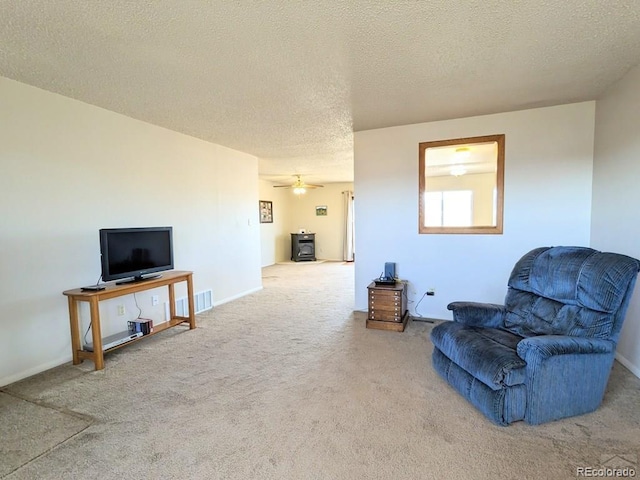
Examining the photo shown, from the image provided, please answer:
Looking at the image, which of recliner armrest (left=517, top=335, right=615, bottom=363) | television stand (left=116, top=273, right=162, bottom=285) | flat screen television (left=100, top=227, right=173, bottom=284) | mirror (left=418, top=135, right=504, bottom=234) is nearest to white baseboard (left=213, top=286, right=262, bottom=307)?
flat screen television (left=100, top=227, right=173, bottom=284)

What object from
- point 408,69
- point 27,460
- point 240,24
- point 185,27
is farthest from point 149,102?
point 27,460

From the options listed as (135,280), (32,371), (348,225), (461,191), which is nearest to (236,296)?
(135,280)

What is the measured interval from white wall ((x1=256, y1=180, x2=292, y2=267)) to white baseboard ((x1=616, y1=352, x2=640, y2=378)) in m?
7.49

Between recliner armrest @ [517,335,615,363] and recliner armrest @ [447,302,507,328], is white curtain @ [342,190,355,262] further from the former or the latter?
recliner armrest @ [517,335,615,363]

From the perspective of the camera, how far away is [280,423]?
2.03 meters

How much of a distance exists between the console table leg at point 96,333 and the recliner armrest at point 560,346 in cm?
320

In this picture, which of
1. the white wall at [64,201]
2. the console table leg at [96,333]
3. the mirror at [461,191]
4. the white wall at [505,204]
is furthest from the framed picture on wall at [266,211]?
the console table leg at [96,333]

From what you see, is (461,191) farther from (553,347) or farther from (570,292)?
(553,347)

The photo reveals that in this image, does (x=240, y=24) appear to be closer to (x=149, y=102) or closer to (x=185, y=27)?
(x=185, y=27)

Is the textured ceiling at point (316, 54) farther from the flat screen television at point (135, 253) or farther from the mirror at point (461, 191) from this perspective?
the mirror at point (461, 191)

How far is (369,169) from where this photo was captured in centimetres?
427

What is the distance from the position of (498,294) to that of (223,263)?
3.82 m

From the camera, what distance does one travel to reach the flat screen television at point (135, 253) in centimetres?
299

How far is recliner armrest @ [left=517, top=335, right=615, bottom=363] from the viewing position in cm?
188
